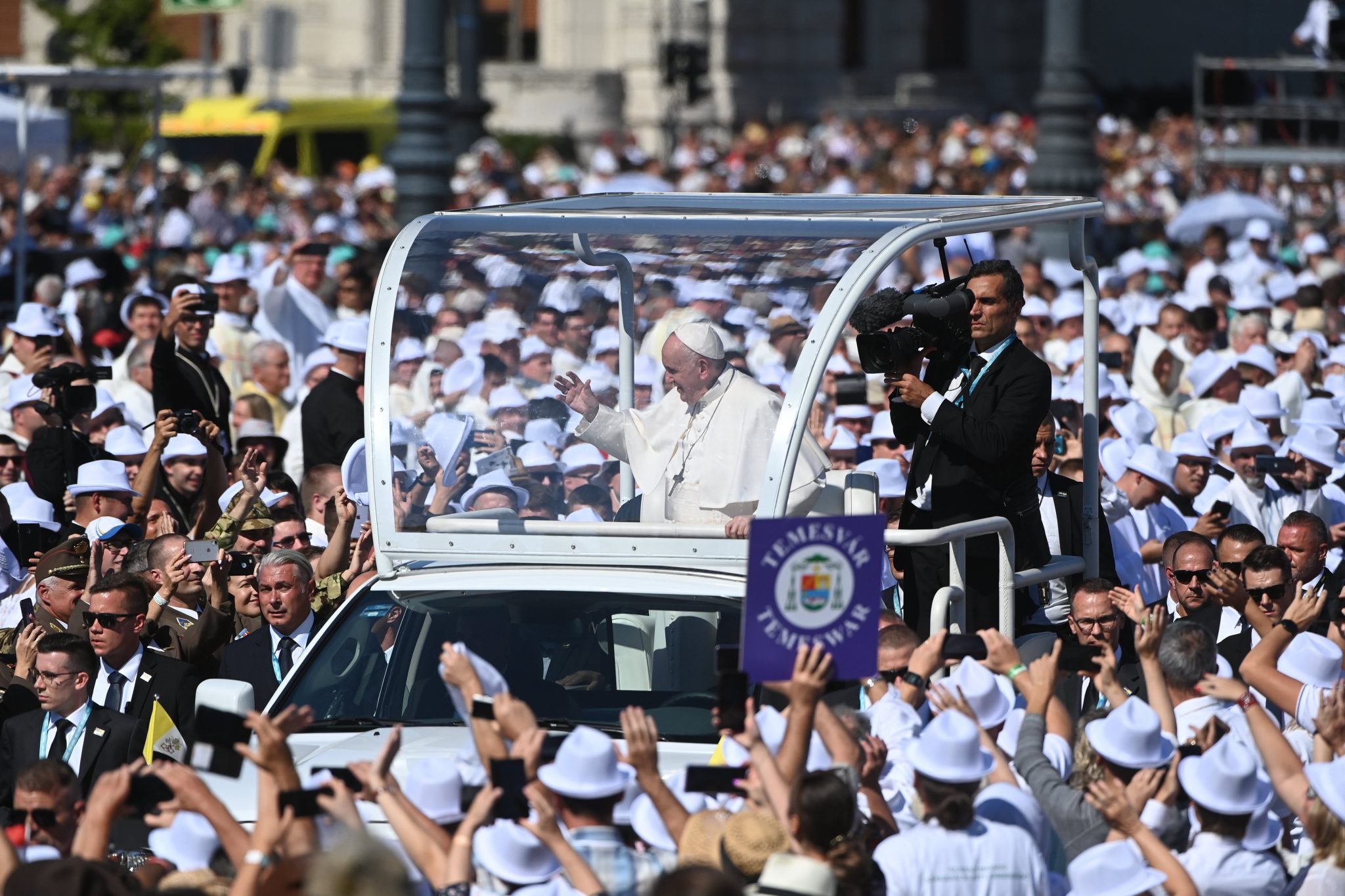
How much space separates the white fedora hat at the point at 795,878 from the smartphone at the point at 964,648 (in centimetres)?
142

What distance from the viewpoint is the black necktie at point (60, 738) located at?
700cm

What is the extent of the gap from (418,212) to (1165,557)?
940 centimetres

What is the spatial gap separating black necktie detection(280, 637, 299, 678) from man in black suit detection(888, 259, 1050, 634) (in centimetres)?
222

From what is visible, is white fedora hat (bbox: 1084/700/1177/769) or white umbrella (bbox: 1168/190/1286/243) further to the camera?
white umbrella (bbox: 1168/190/1286/243)

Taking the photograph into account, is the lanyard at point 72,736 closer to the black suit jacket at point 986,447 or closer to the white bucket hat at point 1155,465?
the black suit jacket at point 986,447

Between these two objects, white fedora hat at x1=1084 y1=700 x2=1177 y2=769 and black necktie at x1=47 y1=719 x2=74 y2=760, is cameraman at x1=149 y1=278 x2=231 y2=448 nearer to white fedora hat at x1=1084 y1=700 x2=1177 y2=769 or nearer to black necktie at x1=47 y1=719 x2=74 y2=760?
black necktie at x1=47 y1=719 x2=74 y2=760

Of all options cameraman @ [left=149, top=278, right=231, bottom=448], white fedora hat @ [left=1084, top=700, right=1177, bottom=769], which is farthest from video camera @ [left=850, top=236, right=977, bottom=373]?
cameraman @ [left=149, top=278, right=231, bottom=448]

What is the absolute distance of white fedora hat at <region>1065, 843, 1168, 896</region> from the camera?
5211mm

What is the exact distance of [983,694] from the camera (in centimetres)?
609

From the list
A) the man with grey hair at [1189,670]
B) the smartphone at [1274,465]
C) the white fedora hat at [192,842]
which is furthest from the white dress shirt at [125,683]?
the smartphone at [1274,465]

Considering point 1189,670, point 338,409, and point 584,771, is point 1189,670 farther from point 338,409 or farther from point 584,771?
point 338,409

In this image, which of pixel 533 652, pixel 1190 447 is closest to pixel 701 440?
pixel 533 652

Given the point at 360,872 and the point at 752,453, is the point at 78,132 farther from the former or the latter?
the point at 360,872


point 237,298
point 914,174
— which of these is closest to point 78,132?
point 914,174
